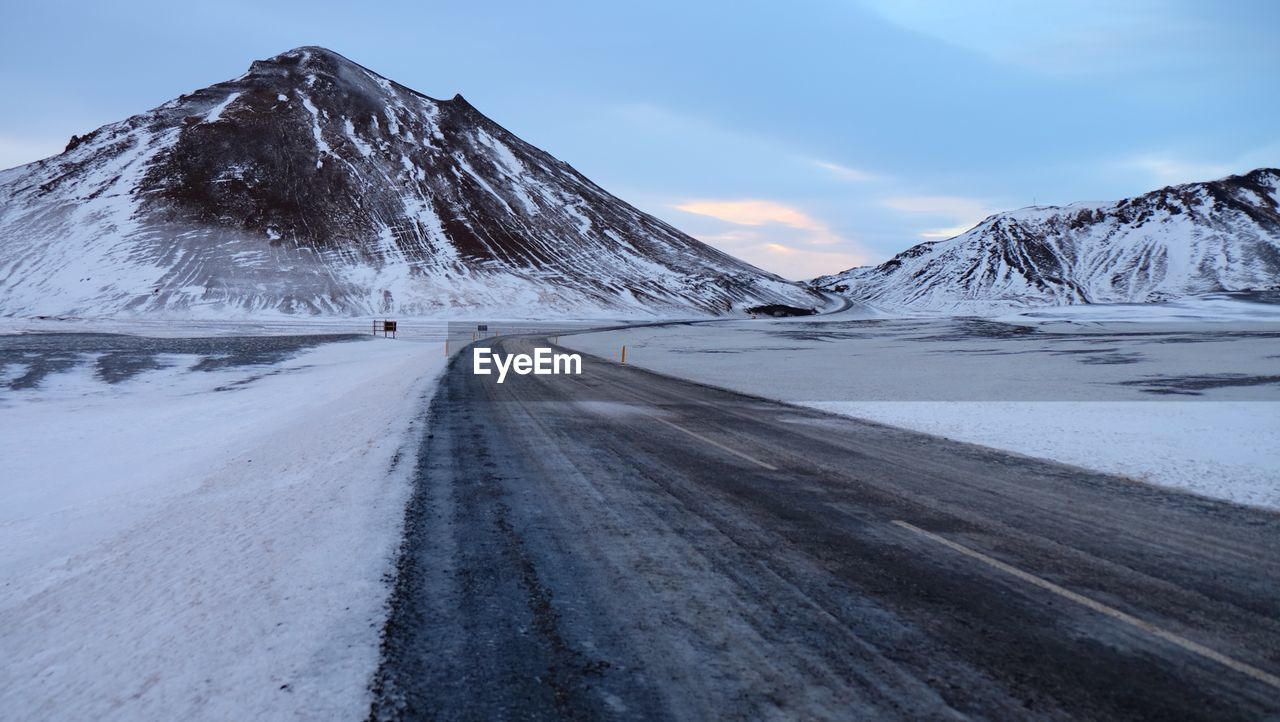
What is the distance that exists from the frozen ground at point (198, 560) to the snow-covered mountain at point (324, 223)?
9665cm

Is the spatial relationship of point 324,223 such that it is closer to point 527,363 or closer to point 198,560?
point 527,363

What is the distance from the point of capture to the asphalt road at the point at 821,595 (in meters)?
3.43

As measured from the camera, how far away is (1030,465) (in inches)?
368

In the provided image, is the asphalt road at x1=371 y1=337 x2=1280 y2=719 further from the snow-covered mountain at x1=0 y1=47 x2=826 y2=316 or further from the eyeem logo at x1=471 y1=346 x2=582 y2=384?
the snow-covered mountain at x1=0 y1=47 x2=826 y2=316

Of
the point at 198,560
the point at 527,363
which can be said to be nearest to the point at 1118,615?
the point at 198,560

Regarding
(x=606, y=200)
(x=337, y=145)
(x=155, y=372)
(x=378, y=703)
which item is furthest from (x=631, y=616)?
(x=606, y=200)

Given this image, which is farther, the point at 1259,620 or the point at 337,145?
the point at 337,145

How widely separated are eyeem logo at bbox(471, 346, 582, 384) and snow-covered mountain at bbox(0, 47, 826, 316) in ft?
253

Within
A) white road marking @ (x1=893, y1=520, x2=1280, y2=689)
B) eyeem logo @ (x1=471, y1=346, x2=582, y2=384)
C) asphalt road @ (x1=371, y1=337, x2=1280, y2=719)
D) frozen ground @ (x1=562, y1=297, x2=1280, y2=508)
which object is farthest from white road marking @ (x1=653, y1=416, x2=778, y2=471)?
eyeem logo @ (x1=471, y1=346, x2=582, y2=384)

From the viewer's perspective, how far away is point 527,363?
27594mm

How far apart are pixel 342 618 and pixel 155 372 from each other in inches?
992

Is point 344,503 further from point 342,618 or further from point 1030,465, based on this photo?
point 1030,465

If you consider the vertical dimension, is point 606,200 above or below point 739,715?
above

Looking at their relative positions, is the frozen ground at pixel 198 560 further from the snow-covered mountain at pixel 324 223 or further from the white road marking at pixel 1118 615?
the snow-covered mountain at pixel 324 223
